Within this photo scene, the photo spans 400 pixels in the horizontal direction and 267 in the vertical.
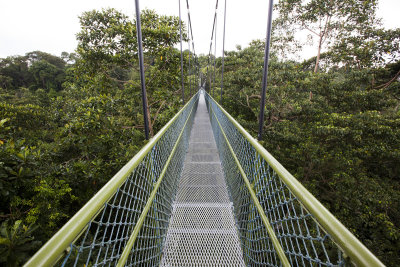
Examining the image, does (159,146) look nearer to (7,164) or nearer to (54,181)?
(7,164)

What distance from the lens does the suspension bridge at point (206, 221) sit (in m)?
0.58

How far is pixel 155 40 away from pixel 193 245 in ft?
20.3

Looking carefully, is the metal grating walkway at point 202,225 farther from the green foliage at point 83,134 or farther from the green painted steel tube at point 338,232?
the green foliage at point 83,134

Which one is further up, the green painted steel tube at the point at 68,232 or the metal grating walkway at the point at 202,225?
the green painted steel tube at the point at 68,232

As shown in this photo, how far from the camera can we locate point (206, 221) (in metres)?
1.89

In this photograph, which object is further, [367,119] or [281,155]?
[281,155]

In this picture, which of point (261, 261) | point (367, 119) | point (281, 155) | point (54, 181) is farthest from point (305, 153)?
point (54, 181)

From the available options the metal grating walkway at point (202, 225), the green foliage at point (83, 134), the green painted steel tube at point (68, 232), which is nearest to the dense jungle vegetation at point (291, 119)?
the green foliage at point (83, 134)

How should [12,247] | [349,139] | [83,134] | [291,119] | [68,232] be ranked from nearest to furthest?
1. [68,232]
2. [12,247]
3. [83,134]
4. [349,139]
5. [291,119]

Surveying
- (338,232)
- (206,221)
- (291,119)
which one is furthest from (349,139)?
(338,232)

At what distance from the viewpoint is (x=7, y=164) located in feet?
7.71

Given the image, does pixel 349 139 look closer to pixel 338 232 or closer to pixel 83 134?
pixel 338 232

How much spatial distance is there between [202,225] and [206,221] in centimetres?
6

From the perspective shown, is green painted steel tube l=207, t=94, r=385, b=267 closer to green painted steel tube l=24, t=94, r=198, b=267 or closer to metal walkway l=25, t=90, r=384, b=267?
metal walkway l=25, t=90, r=384, b=267
